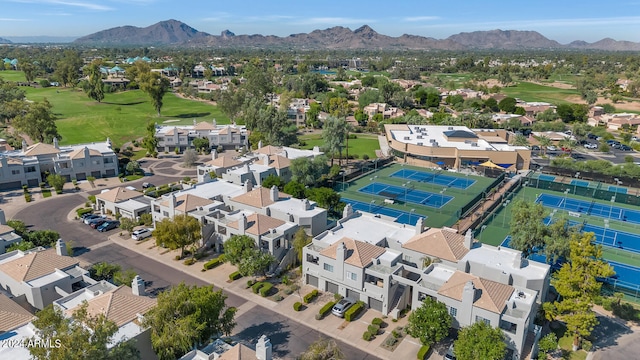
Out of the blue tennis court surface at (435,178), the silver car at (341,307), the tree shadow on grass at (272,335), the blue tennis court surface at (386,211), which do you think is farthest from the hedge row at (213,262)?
the blue tennis court surface at (435,178)

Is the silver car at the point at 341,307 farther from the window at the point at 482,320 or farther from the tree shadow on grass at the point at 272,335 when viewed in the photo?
the window at the point at 482,320

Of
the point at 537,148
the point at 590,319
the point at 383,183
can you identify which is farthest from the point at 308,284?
the point at 537,148

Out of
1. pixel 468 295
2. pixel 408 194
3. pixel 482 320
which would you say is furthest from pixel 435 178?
pixel 482 320

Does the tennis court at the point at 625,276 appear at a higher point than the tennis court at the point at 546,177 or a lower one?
lower

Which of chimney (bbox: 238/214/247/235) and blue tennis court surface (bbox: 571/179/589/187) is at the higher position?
chimney (bbox: 238/214/247/235)

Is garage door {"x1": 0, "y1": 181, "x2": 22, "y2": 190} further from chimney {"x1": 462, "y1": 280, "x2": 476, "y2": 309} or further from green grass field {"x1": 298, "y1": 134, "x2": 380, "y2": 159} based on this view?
chimney {"x1": 462, "y1": 280, "x2": 476, "y2": 309}

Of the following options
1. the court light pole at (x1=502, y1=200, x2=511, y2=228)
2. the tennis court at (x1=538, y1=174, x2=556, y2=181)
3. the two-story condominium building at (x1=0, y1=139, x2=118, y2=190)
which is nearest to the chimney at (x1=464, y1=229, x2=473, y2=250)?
the court light pole at (x1=502, y1=200, x2=511, y2=228)

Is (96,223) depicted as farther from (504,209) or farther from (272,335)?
(504,209)

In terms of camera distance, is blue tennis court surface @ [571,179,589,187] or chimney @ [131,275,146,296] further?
blue tennis court surface @ [571,179,589,187]
